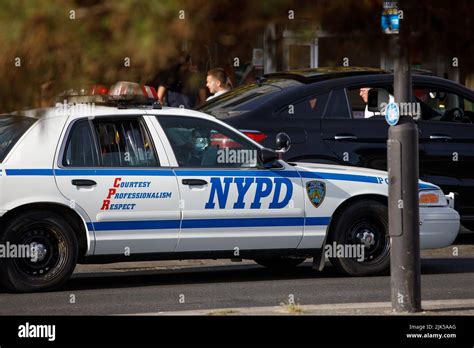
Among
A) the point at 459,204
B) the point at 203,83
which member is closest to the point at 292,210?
the point at 459,204

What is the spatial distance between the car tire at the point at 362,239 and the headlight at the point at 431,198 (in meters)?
0.42

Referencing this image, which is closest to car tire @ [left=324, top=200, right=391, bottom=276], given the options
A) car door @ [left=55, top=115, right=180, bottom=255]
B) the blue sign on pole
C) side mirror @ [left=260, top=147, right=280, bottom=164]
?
side mirror @ [left=260, top=147, right=280, bottom=164]

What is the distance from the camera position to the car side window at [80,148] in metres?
8.73

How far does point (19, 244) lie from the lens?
8469 mm

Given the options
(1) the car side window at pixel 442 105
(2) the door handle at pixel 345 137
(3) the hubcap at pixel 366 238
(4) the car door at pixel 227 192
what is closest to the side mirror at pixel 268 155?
(4) the car door at pixel 227 192

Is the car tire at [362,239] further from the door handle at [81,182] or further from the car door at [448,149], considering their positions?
the door handle at [81,182]

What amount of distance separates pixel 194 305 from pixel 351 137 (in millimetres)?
3562

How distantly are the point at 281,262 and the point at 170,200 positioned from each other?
81.5 inches

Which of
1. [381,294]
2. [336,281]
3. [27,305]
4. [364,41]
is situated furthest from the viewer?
[336,281]

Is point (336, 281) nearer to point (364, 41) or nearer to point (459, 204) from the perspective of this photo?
point (459, 204)

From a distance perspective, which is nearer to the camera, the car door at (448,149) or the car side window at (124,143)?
the car side window at (124,143)

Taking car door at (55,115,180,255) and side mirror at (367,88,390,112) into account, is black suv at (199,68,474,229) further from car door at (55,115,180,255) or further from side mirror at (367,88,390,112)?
car door at (55,115,180,255)

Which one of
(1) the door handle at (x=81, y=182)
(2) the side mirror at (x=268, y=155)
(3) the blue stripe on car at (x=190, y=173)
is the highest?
(2) the side mirror at (x=268, y=155)

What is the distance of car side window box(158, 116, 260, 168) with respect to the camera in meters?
9.22
